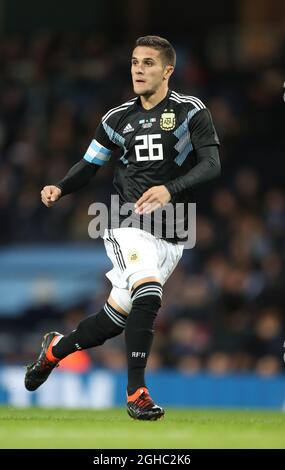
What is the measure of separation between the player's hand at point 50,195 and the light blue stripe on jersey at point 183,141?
32.6 inches

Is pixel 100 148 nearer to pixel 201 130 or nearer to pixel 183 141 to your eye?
pixel 183 141

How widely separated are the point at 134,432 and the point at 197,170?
174 centimetres

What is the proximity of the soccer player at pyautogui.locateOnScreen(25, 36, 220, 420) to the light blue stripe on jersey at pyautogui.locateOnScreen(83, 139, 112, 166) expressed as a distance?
1 centimetres

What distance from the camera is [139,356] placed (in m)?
7.89

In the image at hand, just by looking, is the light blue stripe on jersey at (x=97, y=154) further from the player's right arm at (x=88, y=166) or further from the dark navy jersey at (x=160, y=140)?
the dark navy jersey at (x=160, y=140)

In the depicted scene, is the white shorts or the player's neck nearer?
the white shorts

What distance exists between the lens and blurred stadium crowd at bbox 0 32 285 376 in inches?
581

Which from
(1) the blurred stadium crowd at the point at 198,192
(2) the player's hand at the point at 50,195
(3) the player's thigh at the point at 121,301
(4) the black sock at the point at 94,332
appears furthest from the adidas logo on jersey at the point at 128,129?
(1) the blurred stadium crowd at the point at 198,192

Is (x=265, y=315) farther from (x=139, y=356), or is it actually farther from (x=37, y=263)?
(x=139, y=356)

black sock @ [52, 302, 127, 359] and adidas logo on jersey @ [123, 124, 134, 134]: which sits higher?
adidas logo on jersey @ [123, 124, 134, 134]

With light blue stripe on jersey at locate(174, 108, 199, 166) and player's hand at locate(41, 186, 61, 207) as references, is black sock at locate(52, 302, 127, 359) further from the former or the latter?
light blue stripe on jersey at locate(174, 108, 199, 166)

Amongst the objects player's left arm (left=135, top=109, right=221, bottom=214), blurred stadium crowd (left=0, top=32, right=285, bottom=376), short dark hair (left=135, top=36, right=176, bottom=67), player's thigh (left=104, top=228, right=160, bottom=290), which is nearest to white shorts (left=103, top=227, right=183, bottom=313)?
player's thigh (left=104, top=228, right=160, bottom=290)

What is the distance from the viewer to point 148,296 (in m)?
7.93
